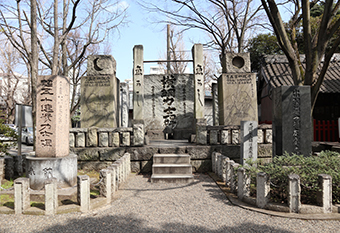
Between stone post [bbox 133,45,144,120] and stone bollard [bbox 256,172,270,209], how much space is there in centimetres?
772

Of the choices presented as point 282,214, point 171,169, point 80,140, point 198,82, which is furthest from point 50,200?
point 198,82

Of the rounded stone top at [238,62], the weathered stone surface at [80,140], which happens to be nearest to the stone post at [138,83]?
the weathered stone surface at [80,140]

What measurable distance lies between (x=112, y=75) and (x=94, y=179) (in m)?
4.13

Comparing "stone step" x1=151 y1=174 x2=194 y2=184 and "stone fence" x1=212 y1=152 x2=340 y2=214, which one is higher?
"stone fence" x1=212 y1=152 x2=340 y2=214

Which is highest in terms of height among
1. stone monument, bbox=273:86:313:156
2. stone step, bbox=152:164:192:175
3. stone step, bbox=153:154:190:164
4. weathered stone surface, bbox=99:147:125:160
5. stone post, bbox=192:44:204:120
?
stone post, bbox=192:44:204:120

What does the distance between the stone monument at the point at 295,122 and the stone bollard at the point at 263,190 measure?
194cm

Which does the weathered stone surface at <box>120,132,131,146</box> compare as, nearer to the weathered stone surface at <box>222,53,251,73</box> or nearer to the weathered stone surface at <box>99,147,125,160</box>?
the weathered stone surface at <box>99,147,125,160</box>

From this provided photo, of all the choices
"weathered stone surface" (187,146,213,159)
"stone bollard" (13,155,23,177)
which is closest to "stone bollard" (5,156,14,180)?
"stone bollard" (13,155,23,177)

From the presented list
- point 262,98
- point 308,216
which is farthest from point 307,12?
point 262,98

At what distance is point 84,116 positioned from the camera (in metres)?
9.15

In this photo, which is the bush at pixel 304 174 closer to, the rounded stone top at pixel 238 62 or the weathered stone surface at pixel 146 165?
the weathered stone surface at pixel 146 165

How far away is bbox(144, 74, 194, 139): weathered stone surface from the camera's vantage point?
12.5m

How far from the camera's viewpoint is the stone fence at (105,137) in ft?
25.9

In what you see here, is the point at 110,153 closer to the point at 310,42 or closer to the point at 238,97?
the point at 238,97
